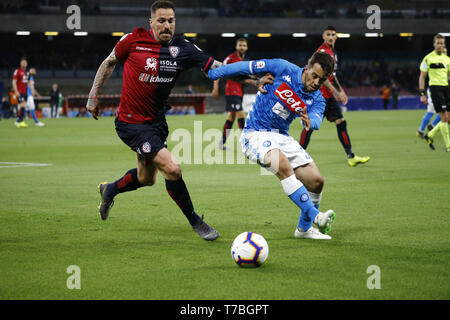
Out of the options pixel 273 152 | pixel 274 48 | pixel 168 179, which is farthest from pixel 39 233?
pixel 274 48

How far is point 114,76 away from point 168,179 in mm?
43746

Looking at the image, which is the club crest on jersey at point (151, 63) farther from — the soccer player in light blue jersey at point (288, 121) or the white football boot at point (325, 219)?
the white football boot at point (325, 219)

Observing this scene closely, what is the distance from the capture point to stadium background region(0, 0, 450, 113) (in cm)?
4722

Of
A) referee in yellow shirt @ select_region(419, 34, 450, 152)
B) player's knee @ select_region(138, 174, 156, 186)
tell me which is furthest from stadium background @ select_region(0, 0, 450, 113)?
player's knee @ select_region(138, 174, 156, 186)

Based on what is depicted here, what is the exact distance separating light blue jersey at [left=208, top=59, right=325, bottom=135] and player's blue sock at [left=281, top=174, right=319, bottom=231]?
1.98 feet

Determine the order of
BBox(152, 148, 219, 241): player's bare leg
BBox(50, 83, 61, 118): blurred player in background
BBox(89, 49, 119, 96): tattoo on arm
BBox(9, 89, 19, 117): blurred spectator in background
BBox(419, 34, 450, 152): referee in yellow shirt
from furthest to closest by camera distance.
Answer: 1. BBox(50, 83, 61, 118): blurred player in background
2. BBox(9, 89, 19, 117): blurred spectator in background
3. BBox(419, 34, 450, 152): referee in yellow shirt
4. BBox(89, 49, 119, 96): tattoo on arm
5. BBox(152, 148, 219, 241): player's bare leg

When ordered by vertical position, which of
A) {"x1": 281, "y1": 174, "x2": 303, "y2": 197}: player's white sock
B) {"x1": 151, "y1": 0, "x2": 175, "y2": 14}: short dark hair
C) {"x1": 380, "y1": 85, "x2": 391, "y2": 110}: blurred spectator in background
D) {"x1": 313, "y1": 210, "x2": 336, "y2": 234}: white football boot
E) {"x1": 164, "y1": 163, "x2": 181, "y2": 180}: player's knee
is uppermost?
{"x1": 151, "y1": 0, "x2": 175, "y2": 14}: short dark hair

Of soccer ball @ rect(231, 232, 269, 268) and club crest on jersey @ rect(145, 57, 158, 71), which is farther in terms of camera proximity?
club crest on jersey @ rect(145, 57, 158, 71)

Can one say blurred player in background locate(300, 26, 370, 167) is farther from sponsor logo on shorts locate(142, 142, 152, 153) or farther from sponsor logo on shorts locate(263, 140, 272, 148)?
sponsor logo on shorts locate(142, 142, 152, 153)

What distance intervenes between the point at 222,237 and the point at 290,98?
61.9 inches

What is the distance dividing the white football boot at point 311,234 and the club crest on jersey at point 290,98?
3.97 ft

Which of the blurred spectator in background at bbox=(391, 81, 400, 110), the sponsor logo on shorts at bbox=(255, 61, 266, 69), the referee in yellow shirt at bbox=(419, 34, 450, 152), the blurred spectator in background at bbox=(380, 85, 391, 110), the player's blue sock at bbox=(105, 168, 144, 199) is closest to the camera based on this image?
the sponsor logo on shorts at bbox=(255, 61, 266, 69)

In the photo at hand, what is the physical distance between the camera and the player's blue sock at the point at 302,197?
6.54 metres
